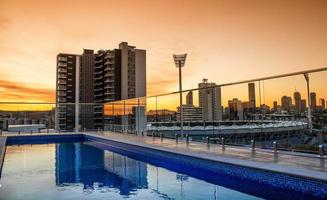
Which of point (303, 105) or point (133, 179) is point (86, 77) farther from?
point (303, 105)

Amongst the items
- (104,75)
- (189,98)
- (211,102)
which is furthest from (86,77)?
(211,102)

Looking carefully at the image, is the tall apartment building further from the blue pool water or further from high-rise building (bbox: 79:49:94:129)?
the blue pool water

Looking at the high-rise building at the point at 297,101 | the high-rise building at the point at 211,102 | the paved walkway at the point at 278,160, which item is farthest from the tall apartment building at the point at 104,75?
the high-rise building at the point at 297,101

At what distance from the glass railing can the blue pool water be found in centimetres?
124

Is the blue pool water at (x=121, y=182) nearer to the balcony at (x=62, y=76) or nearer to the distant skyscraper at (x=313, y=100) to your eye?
the distant skyscraper at (x=313, y=100)

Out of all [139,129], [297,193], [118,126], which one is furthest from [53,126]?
[297,193]

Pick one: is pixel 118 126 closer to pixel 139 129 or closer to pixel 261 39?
pixel 139 129

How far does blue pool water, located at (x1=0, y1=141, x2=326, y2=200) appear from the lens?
401cm

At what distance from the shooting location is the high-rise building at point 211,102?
6.84m

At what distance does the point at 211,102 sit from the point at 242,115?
4.33ft

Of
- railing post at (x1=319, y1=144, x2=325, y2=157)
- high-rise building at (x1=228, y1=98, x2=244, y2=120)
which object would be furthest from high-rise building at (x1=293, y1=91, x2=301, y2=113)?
high-rise building at (x1=228, y1=98, x2=244, y2=120)

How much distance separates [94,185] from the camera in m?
4.63

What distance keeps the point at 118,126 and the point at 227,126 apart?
7353mm

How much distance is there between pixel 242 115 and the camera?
5.91 m
